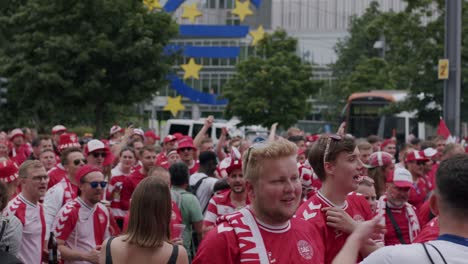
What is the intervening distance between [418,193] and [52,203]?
14.3ft

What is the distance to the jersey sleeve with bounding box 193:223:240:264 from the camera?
15.7 feet

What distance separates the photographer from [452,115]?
65.2ft

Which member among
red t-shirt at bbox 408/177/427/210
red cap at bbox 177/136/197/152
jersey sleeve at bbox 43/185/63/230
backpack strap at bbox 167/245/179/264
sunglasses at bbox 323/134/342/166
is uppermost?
sunglasses at bbox 323/134/342/166

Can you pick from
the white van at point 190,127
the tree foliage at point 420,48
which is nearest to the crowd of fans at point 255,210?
the tree foliage at point 420,48

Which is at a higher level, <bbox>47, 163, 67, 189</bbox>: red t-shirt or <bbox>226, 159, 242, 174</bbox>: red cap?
<bbox>226, 159, 242, 174</bbox>: red cap

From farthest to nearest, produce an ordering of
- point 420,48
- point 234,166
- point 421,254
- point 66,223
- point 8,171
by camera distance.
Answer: point 420,48 < point 234,166 < point 8,171 < point 66,223 < point 421,254

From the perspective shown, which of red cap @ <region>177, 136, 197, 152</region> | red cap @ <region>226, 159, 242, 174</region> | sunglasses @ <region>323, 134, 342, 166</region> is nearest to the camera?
sunglasses @ <region>323, 134, 342, 166</region>

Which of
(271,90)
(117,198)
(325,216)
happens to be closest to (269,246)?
(325,216)

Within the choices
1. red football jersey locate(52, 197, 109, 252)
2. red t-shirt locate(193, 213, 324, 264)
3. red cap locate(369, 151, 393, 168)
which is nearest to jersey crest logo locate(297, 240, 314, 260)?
red t-shirt locate(193, 213, 324, 264)

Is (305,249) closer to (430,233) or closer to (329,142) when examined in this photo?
(430,233)

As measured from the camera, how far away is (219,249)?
4.79 metres

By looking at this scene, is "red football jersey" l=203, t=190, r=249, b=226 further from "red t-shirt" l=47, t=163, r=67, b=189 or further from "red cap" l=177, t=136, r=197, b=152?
"red cap" l=177, t=136, r=197, b=152

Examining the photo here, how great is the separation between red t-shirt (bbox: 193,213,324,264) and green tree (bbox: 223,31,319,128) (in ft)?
143

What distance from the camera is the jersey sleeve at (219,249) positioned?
4777 mm
